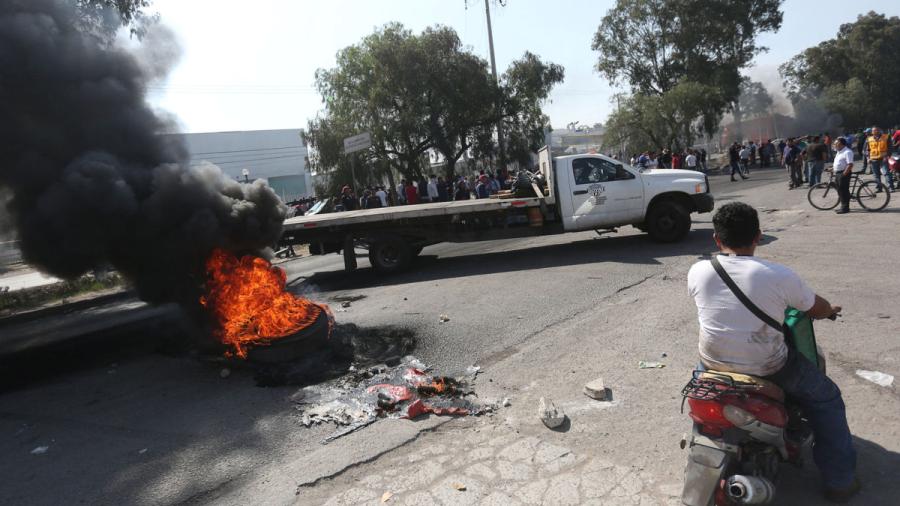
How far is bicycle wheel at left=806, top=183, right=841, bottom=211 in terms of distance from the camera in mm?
12398

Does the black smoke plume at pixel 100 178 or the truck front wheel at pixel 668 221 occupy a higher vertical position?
the black smoke plume at pixel 100 178

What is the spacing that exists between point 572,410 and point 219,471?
2.55m

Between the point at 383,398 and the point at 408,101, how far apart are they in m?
23.0

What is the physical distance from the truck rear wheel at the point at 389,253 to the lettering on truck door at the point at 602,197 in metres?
3.30

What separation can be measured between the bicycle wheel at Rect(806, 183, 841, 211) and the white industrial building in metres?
36.5

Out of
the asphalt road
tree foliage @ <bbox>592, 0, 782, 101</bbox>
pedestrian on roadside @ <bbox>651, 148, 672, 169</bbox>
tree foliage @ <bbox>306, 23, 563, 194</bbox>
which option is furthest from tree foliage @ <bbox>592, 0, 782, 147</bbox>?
the asphalt road

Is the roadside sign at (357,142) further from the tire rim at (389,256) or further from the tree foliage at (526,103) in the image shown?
the tree foliage at (526,103)

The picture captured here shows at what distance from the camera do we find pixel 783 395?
2.84m

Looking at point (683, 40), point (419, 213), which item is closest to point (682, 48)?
point (683, 40)

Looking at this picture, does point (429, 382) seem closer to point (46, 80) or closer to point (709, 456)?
point (709, 456)

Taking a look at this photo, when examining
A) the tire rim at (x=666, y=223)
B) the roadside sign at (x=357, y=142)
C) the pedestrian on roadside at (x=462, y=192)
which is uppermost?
the roadside sign at (x=357, y=142)

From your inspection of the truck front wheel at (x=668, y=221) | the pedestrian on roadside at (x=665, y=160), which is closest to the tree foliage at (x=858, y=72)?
the pedestrian on roadside at (x=665, y=160)

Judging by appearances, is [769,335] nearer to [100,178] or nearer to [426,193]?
[100,178]

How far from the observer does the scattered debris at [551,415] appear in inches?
159
